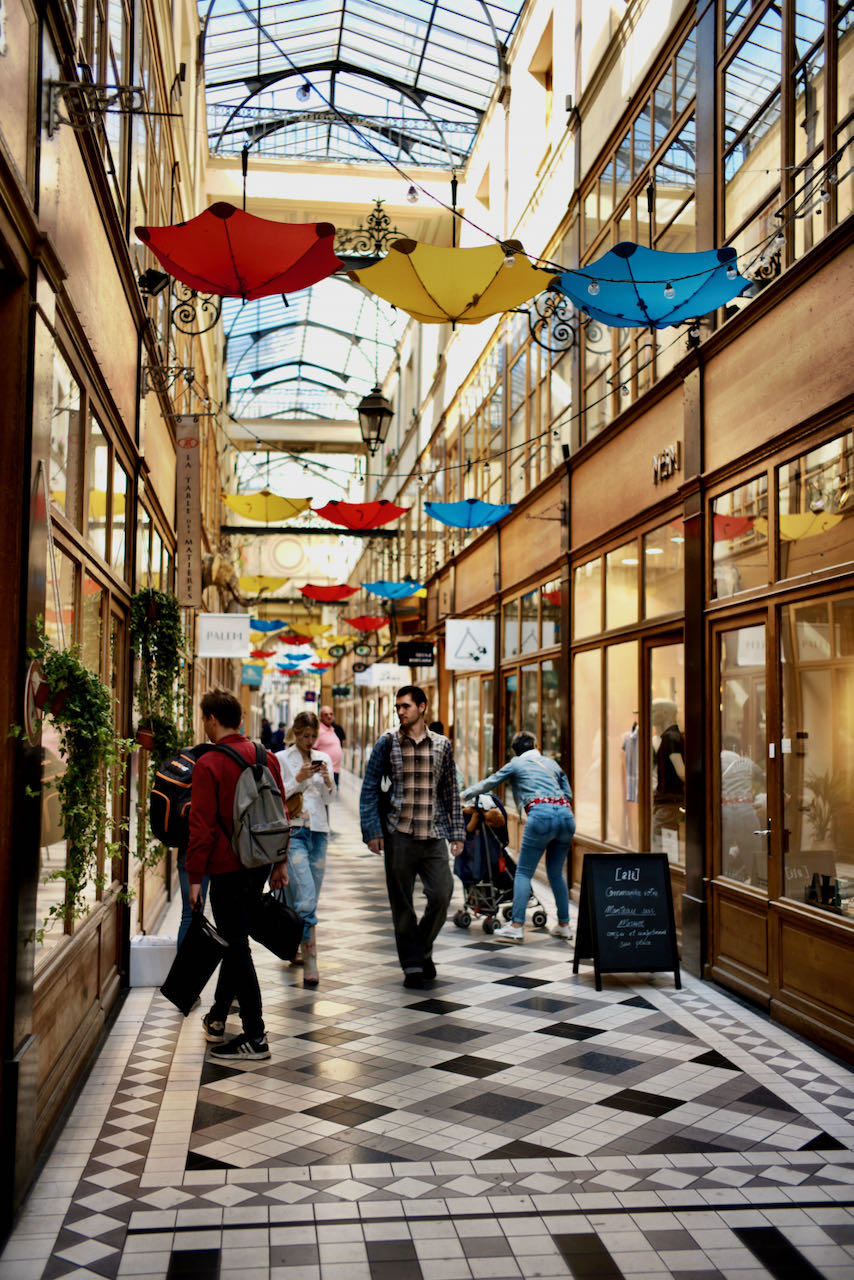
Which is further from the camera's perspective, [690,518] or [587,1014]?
[690,518]

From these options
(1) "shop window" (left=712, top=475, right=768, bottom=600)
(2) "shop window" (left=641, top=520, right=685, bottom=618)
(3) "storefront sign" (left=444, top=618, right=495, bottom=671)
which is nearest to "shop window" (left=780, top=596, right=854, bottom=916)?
(1) "shop window" (left=712, top=475, right=768, bottom=600)

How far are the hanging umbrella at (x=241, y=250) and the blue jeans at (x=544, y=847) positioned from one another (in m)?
4.47

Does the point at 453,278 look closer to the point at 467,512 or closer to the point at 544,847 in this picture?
the point at 544,847

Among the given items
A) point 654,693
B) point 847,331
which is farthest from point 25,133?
point 654,693

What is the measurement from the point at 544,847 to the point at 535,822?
25cm

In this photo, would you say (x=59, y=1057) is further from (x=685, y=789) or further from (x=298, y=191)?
(x=298, y=191)

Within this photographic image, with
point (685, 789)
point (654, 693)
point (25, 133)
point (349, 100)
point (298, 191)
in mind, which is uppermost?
point (349, 100)

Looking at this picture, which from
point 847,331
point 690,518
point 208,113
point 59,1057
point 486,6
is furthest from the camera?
point 208,113

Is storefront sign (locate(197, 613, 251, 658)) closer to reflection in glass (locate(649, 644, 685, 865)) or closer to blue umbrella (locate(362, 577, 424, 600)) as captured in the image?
reflection in glass (locate(649, 644, 685, 865))

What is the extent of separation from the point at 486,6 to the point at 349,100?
171 inches

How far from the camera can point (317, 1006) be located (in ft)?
22.5

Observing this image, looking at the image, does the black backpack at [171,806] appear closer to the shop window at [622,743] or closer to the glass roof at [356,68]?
the shop window at [622,743]

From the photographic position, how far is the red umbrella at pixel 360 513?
15.6 m

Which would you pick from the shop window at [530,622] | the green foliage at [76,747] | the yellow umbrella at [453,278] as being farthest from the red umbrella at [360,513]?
the green foliage at [76,747]
